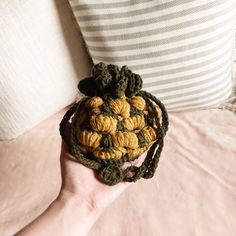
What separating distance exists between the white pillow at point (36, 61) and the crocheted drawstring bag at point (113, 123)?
306 millimetres

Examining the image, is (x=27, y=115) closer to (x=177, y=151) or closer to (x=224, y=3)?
(x=177, y=151)

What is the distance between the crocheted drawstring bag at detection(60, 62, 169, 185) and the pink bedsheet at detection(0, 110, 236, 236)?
4.8 inches

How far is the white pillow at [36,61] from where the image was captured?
2.66ft

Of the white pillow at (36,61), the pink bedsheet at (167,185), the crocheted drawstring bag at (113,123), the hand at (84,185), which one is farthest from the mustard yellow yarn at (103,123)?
the white pillow at (36,61)

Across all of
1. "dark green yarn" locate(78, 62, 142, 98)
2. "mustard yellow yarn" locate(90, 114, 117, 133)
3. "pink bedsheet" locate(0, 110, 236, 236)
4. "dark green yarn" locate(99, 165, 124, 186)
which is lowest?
"pink bedsheet" locate(0, 110, 236, 236)

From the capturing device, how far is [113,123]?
54 centimetres

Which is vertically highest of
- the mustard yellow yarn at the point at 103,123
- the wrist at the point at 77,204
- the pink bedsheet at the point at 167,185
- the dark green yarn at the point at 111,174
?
the mustard yellow yarn at the point at 103,123

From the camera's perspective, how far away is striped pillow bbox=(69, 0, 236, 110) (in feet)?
2.54

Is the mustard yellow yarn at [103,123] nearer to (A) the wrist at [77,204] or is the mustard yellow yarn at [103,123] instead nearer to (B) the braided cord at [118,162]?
(B) the braided cord at [118,162]

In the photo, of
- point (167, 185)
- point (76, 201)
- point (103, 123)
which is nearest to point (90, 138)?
point (103, 123)

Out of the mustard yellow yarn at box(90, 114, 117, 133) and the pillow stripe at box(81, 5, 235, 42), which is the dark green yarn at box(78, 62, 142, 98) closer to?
the mustard yellow yarn at box(90, 114, 117, 133)

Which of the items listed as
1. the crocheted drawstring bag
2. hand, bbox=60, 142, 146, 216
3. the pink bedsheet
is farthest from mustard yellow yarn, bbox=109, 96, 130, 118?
the pink bedsheet

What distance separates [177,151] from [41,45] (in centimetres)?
43

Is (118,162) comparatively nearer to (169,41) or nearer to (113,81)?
(113,81)
